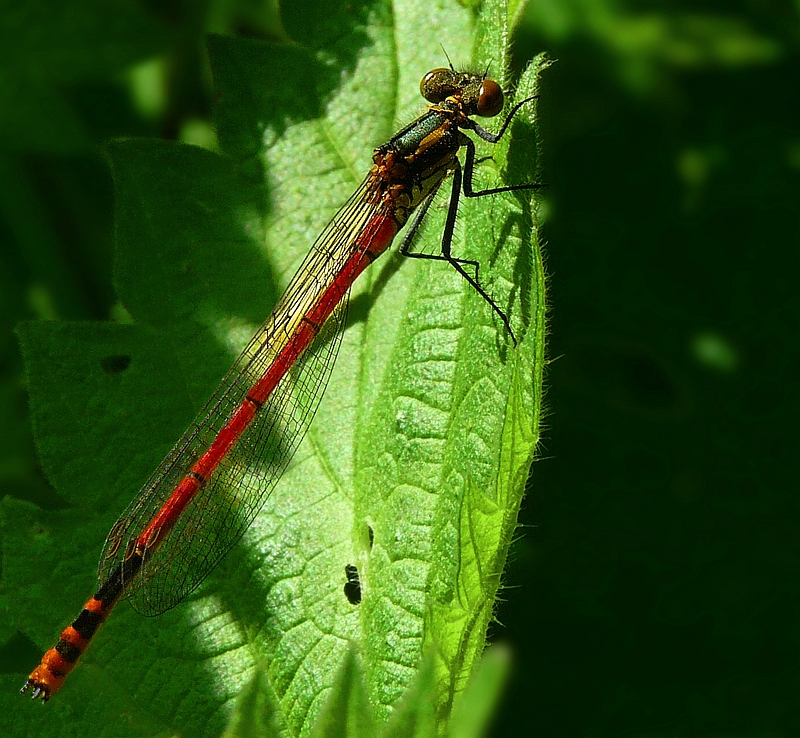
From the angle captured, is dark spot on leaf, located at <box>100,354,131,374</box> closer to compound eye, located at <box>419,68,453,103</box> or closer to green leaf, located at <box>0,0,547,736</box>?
green leaf, located at <box>0,0,547,736</box>

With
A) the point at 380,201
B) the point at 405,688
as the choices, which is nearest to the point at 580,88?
the point at 380,201

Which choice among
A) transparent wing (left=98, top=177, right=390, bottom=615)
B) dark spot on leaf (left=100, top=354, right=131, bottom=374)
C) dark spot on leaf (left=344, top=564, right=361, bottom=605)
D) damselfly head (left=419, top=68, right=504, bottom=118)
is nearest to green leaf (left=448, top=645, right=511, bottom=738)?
dark spot on leaf (left=344, top=564, right=361, bottom=605)

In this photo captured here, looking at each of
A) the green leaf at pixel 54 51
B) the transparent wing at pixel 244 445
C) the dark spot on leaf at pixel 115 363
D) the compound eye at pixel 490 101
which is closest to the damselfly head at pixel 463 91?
the compound eye at pixel 490 101

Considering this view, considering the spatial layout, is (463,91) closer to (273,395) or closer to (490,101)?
(490,101)

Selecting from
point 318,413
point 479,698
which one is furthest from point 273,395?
point 479,698

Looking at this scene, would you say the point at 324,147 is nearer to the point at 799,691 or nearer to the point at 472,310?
the point at 472,310

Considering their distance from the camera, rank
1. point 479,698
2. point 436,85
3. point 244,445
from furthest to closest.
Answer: point 244,445
point 436,85
point 479,698
